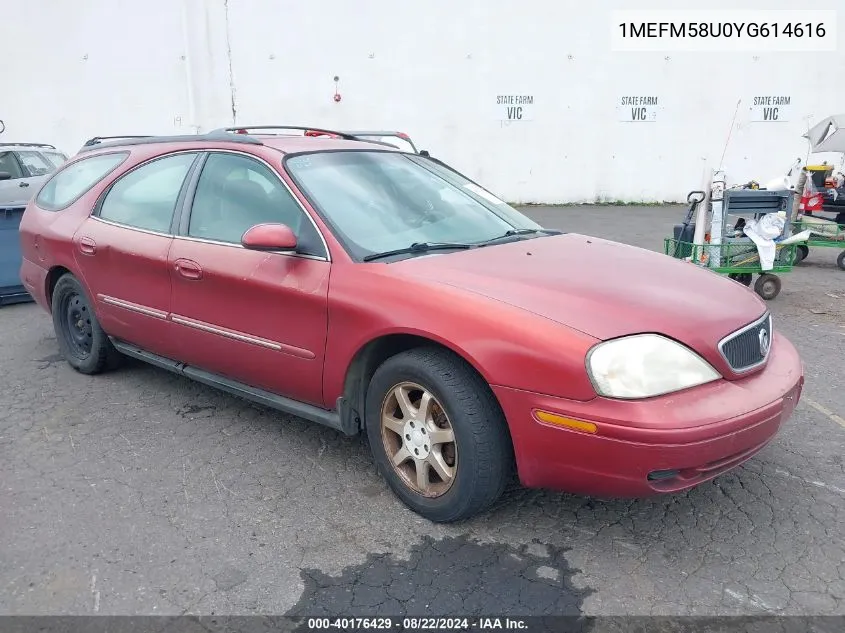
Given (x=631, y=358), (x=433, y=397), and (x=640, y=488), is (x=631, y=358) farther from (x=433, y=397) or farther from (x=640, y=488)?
(x=433, y=397)

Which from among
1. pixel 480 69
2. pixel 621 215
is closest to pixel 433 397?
pixel 621 215

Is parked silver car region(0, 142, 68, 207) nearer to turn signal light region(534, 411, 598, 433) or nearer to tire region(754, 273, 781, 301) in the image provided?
turn signal light region(534, 411, 598, 433)

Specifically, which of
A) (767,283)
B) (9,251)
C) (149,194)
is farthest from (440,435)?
(9,251)

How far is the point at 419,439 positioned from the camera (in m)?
2.96

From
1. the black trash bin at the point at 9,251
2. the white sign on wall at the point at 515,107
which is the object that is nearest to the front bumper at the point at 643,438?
the black trash bin at the point at 9,251

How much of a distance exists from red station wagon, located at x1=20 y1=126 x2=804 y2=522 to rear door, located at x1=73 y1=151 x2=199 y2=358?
0.05 feet

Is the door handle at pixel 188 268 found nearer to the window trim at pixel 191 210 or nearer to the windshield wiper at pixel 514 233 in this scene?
the window trim at pixel 191 210

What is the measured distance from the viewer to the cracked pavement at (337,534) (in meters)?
2.51

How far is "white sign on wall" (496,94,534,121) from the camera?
16734mm

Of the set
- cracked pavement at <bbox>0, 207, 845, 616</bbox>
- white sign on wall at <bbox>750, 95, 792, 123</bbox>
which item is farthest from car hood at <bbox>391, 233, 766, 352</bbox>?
white sign on wall at <bbox>750, 95, 792, 123</bbox>

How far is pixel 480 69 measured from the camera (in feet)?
54.0

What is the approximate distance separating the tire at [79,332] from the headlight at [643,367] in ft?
11.5

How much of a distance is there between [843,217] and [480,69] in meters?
8.97

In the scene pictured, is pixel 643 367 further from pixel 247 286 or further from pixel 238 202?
pixel 238 202
